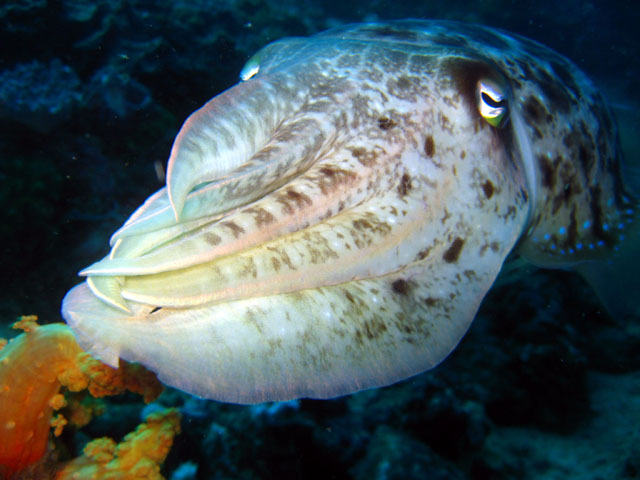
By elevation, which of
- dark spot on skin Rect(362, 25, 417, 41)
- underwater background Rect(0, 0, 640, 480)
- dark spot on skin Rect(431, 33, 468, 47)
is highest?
dark spot on skin Rect(362, 25, 417, 41)

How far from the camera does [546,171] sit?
2.84 m

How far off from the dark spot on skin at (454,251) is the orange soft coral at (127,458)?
2316 mm

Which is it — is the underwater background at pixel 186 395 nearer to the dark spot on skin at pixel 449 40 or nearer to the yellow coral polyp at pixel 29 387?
the yellow coral polyp at pixel 29 387

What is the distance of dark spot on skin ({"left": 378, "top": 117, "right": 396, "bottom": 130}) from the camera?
6.80 ft

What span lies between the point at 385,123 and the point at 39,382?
2.77m

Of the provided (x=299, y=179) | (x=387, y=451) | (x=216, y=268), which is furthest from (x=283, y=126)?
(x=387, y=451)

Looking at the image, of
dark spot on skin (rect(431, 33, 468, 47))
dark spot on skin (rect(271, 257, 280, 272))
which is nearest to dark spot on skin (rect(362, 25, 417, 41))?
dark spot on skin (rect(431, 33, 468, 47))

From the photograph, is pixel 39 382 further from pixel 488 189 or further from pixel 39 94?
pixel 39 94

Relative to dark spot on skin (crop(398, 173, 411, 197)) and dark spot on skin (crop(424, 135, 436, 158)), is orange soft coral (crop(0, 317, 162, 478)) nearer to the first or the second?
dark spot on skin (crop(398, 173, 411, 197))

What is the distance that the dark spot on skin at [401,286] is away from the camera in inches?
74.9

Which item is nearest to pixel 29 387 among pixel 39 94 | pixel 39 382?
pixel 39 382

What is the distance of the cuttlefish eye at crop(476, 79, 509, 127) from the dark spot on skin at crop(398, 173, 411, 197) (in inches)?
29.0

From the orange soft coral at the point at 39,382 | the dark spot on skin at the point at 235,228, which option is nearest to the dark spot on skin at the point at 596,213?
the dark spot on skin at the point at 235,228

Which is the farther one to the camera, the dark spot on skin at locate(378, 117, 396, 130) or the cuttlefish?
the dark spot on skin at locate(378, 117, 396, 130)
